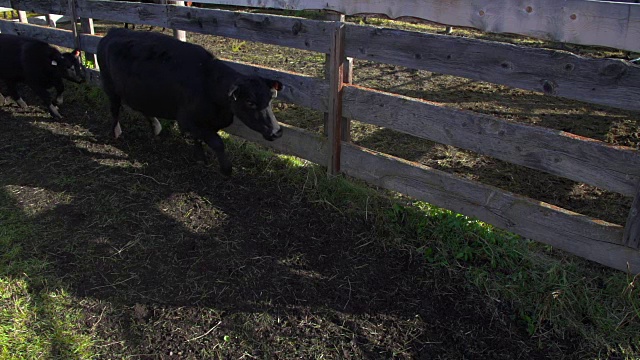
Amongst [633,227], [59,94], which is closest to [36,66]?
[59,94]

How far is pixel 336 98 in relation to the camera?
4613 mm

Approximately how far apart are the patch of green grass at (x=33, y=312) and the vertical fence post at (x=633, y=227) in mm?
3654

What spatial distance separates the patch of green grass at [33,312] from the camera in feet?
9.97

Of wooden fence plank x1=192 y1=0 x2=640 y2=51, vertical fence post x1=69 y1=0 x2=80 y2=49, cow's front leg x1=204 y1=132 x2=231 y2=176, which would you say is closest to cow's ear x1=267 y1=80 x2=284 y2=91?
cow's front leg x1=204 y1=132 x2=231 y2=176

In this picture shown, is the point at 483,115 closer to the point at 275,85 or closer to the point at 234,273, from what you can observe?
the point at 275,85

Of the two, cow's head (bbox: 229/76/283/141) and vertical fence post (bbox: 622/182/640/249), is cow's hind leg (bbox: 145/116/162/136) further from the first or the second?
vertical fence post (bbox: 622/182/640/249)

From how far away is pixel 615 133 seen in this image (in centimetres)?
625

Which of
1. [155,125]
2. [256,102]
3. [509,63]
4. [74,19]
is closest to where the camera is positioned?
[509,63]

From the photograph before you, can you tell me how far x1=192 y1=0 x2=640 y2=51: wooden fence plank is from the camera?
386 centimetres

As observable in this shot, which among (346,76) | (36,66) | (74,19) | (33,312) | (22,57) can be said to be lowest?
(33,312)

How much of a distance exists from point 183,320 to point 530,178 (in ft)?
12.6

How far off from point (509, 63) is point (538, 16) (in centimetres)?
106

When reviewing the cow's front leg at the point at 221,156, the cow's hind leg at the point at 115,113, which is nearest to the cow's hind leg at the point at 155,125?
the cow's hind leg at the point at 115,113

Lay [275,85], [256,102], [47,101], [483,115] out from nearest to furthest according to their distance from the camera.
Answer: [483,115] < [256,102] < [275,85] < [47,101]
